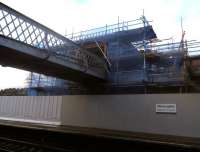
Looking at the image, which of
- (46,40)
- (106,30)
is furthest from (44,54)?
(106,30)

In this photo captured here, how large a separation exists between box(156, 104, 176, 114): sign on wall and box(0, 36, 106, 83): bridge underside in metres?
3.99

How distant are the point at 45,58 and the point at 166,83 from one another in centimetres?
707

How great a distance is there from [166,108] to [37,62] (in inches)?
279

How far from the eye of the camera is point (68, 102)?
55.2 ft

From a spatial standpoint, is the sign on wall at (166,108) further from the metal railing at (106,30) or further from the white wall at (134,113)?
the metal railing at (106,30)

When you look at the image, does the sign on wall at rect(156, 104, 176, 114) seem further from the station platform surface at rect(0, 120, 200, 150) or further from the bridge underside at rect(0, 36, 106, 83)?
the bridge underside at rect(0, 36, 106, 83)

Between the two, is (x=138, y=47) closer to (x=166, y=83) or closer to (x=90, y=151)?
(x=166, y=83)

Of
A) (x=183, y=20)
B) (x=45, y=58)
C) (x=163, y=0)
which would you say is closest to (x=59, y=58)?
(x=45, y=58)

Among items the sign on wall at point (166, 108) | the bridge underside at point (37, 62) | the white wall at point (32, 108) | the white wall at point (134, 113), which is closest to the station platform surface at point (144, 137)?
the white wall at point (134, 113)

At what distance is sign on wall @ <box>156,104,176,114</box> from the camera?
41.8 ft

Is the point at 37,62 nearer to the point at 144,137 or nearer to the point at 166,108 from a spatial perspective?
the point at 144,137

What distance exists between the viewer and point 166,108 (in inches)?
508

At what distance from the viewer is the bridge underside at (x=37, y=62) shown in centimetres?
942

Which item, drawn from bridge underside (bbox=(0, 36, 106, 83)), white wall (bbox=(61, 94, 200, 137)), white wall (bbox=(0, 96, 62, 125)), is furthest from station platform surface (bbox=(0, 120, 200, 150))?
white wall (bbox=(0, 96, 62, 125))
